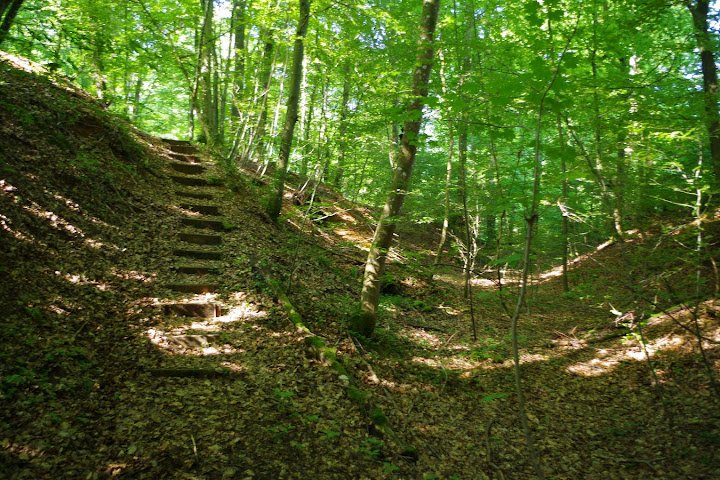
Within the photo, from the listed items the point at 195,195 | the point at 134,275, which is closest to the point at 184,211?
the point at 195,195

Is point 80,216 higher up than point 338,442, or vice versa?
point 80,216

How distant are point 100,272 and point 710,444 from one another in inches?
297

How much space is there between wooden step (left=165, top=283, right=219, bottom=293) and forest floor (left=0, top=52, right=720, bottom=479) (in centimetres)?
10

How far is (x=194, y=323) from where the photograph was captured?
204 inches

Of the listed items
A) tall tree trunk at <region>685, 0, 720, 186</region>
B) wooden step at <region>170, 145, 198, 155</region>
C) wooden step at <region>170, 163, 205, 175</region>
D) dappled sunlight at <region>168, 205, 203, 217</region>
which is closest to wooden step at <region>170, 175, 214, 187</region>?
wooden step at <region>170, 163, 205, 175</region>

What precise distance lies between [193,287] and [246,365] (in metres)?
1.88

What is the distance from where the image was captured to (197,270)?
6352 millimetres

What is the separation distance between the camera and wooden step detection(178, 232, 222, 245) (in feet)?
23.5

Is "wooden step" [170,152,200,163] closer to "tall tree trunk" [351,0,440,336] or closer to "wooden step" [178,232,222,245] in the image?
"wooden step" [178,232,222,245]

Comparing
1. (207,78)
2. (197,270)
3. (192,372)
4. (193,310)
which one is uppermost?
(207,78)

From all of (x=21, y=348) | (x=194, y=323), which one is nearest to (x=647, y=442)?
(x=194, y=323)

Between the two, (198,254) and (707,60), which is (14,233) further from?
(707,60)

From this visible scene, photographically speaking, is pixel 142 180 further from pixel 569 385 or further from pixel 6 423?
pixel 569 385

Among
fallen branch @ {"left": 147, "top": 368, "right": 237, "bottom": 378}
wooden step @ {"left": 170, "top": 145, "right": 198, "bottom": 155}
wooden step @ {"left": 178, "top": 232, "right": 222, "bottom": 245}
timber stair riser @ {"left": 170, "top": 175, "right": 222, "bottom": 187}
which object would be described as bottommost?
fallen branch @ {"left": 147, "top": 368, "right": 237, "bottom": 378}
